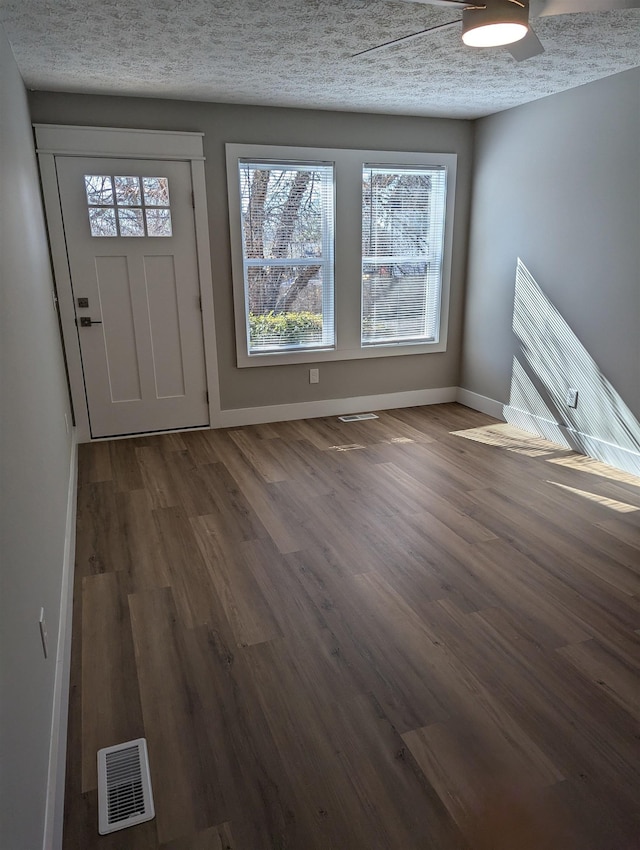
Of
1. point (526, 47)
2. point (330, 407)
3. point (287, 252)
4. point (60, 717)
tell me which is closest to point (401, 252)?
point (287, 252)

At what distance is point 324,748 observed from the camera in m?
1.69

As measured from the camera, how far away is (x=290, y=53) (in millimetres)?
2984

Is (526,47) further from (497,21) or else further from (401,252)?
(401,252)

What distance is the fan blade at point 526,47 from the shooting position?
87.1 inches

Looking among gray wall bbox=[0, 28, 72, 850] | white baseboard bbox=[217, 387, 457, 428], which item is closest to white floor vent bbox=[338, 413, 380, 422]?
white baseboard bbox=[217, 387, 457, 428]

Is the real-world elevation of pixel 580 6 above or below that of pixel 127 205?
above

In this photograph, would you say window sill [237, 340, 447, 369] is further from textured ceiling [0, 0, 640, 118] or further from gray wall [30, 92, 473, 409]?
textured ceiling [0, 0, 640, 118]

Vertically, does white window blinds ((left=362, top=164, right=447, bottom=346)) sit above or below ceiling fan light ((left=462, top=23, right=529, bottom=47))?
below

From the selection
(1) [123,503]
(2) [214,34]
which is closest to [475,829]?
(1) [123,503]

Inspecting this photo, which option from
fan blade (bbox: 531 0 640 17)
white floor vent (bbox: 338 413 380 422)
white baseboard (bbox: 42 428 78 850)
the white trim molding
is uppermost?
fan blade (bbox: 531 0 640 17)

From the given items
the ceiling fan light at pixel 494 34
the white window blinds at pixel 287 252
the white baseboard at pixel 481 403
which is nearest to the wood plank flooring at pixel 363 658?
the white baseboard at pixel 481 403

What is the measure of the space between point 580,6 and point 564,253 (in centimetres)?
222

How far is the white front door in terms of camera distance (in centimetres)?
403

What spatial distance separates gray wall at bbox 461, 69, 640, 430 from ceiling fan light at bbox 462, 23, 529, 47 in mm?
1688
